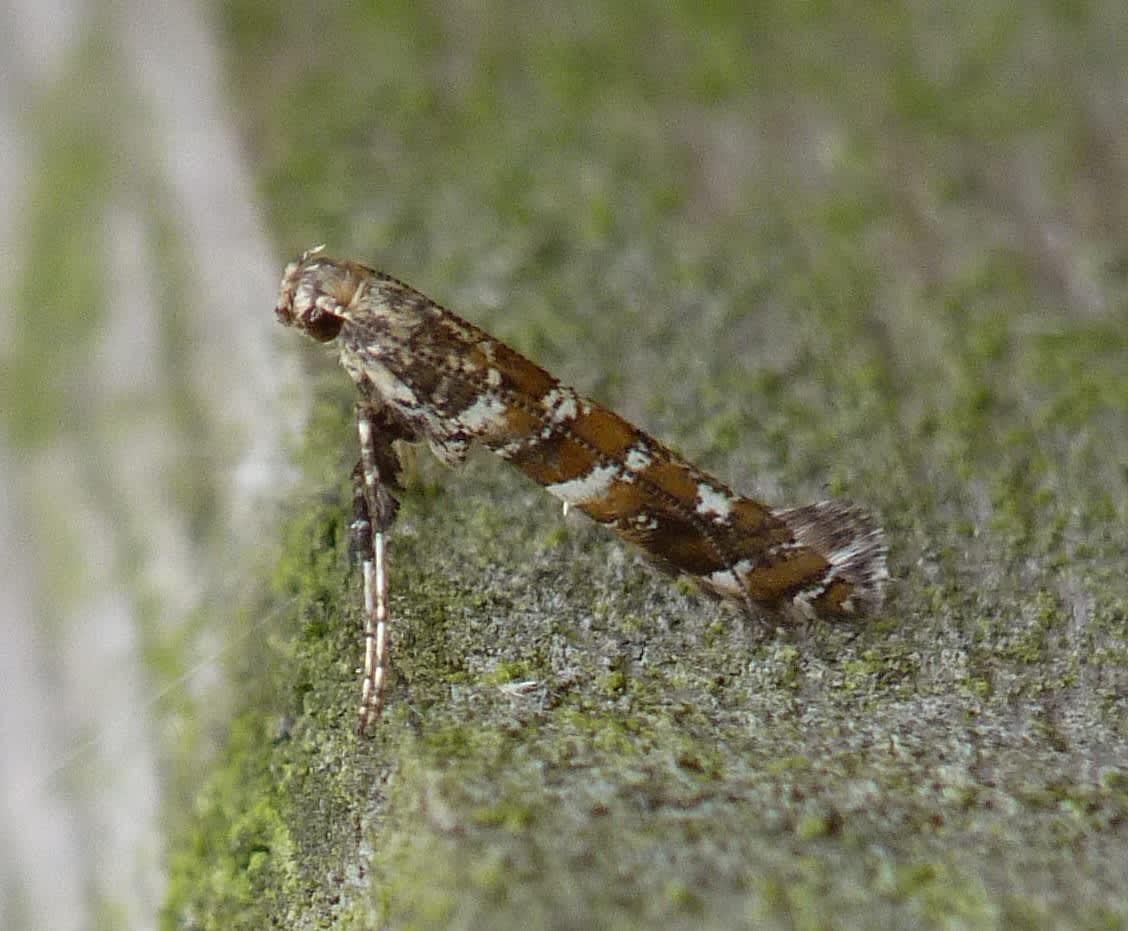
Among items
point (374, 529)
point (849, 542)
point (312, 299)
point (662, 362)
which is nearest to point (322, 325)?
point (312, 299)

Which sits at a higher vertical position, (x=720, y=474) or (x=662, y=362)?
(x=662, y=362)

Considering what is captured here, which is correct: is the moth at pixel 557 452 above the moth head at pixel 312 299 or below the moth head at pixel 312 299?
below

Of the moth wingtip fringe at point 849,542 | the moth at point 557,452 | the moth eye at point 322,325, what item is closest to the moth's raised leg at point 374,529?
the moth at point 557,452

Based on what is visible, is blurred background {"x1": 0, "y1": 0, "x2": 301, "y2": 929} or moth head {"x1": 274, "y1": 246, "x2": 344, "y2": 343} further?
moth head {"x1": 274, "y1": 246, "x2": 344, "y2": 343}

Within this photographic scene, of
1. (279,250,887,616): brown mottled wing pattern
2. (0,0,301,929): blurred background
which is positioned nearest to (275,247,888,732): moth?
(279,250,887,616): brown mottled wing pattern

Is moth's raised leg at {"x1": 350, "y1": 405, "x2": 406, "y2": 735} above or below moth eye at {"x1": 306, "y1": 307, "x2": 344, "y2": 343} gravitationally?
below

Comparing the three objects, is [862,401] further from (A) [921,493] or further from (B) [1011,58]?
(B) [1011,58]

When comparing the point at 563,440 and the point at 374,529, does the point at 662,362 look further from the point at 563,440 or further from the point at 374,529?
the point at 374,529

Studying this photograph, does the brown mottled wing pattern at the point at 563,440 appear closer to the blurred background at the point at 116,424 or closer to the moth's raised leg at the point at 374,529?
the moth's raised leg at the point at 374,529

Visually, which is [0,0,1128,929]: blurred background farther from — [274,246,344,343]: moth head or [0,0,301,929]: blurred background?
[274,246,344,343]: moth head
